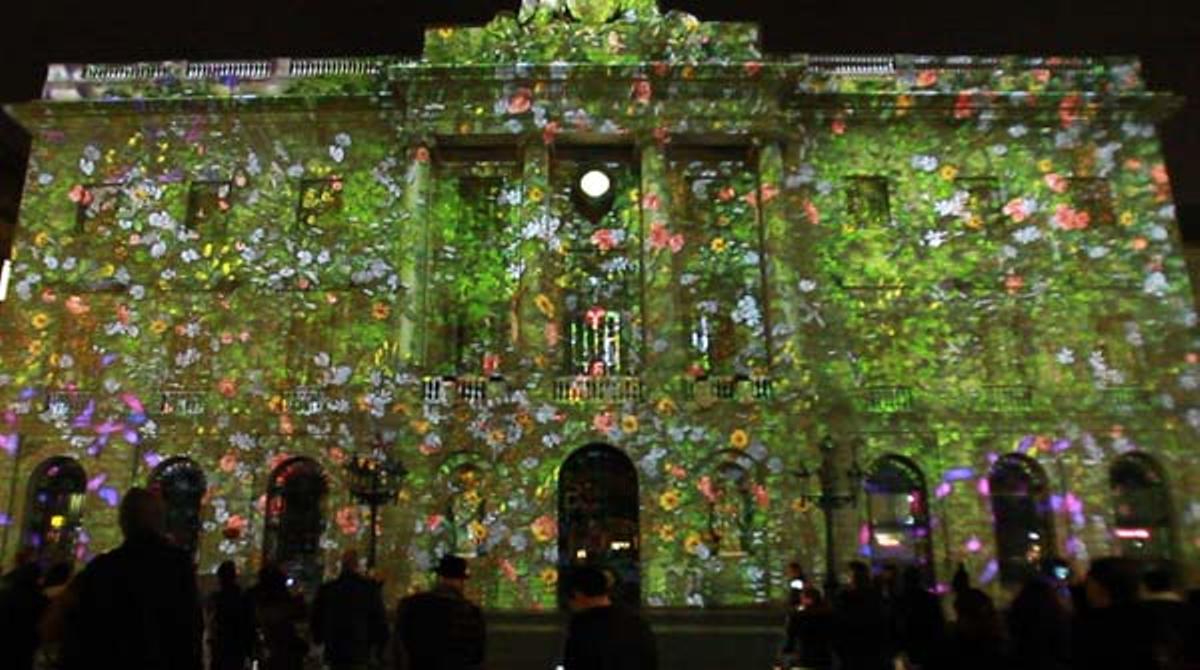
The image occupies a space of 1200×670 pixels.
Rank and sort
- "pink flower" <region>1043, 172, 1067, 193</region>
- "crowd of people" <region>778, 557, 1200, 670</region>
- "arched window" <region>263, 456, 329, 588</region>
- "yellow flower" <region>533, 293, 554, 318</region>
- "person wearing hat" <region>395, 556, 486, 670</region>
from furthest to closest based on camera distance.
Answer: "pink flower" <region>1043, 172, 1067, 193</region>
"yellow flower" <region>533, 293, 554, 318</region>
"arched window" <region>263, 456, 329, 588</region>
"person wearing hat" <region>395, 556, 486, 670</region>
"crowd of people" <region>778, 557, 1200, 670</region>

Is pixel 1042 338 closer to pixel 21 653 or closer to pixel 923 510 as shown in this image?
pixel 923 510

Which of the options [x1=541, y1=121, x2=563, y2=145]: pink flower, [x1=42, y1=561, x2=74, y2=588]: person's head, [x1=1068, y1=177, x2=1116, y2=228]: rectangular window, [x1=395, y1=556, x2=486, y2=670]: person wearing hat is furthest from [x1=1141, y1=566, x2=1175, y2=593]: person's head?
[x1=1068, y1=177, x2=1116, y2=228]: rectangular window

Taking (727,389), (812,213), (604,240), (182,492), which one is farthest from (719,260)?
(182,492)

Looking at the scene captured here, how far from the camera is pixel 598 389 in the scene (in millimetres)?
26312

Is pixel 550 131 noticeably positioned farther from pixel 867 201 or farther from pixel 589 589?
pixel 589 589

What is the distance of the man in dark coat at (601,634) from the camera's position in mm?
5426

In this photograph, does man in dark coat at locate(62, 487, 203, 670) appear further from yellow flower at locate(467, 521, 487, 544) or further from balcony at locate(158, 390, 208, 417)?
balcony at locate(158, 390, 208, 417)

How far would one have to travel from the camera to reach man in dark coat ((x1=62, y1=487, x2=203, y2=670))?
14.8 feet

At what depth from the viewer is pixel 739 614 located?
2353 cm

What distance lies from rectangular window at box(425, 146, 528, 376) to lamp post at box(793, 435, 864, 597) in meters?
9.16

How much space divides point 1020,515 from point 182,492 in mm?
23713

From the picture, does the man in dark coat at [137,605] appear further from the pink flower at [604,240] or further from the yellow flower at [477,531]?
the pink flower at [604,240]

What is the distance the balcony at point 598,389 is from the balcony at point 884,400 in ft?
21.3

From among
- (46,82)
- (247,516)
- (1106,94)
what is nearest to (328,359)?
(247,516)
